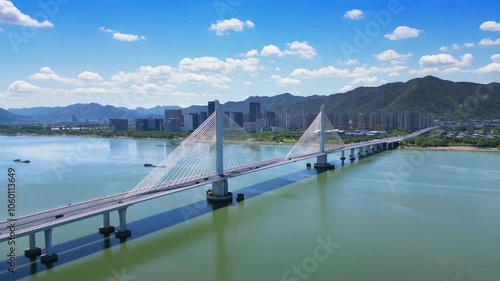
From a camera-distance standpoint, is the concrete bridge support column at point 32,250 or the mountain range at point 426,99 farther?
the mountain range at point 426,99

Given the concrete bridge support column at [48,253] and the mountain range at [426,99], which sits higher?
the mountain range at [426,99]

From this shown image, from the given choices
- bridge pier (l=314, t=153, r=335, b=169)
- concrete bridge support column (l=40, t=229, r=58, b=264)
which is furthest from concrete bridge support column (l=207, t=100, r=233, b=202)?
bridge pier (l=314, t=153, r=335, b=169)

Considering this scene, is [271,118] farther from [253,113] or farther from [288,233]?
[288,233]

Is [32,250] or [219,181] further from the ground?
[219,181]

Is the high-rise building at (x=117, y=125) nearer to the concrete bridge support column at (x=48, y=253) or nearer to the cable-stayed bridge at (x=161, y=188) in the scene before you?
the cable-stayed bridge at (x=161, y=188)

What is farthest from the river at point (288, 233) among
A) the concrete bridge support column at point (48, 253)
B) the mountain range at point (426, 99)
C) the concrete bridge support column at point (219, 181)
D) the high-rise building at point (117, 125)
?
the mountain range at point (426, 99)

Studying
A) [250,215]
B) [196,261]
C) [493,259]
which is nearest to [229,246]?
[196,261]

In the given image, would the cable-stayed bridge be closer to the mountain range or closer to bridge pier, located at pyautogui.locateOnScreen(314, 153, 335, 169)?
bridge pier, located at pyautogui.locateOnScreen(314, 153, 335, 169)

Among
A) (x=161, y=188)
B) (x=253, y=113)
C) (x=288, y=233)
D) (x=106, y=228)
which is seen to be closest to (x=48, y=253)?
(x=106, y=228)

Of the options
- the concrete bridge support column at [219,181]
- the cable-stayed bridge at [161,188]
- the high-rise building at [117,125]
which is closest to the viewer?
the cable-stayed bridge at [161,188]

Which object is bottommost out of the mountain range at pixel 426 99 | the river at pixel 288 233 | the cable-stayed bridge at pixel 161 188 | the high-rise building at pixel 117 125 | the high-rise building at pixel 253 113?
the river at pixel 288 233

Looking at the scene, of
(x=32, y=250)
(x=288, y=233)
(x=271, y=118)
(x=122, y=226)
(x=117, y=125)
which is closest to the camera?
(x=32, y=250)
